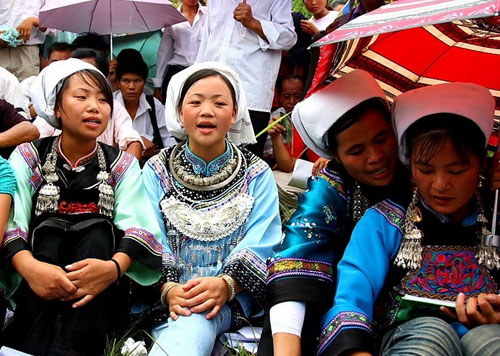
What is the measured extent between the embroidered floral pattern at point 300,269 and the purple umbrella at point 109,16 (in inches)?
140

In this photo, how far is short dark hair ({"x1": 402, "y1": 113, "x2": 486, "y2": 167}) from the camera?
2.25 meters

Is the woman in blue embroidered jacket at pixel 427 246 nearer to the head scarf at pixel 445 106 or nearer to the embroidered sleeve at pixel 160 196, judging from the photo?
the head scarf at pixel 445 106

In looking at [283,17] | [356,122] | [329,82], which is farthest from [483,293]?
[283,17]

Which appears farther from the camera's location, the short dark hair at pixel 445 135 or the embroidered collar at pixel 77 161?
the embroidered collar at pixel 77 161

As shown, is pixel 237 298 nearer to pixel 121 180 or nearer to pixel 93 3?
pixel 121 180

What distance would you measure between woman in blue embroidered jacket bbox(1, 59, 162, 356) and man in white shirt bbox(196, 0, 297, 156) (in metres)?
2.06

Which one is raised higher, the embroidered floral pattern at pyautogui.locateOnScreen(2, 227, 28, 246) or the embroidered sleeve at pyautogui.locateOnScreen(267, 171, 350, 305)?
the embroidered sleeve at pyautogui.locateOnScreen(267, 171, 350, 305)

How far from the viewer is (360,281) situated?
7.43ft

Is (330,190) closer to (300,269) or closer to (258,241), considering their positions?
(300,269)

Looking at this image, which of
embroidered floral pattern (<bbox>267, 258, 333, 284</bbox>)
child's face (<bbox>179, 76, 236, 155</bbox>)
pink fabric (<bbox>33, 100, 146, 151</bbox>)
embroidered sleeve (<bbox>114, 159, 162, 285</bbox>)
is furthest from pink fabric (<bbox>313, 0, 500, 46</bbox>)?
pink fabric (<bbox>33, 100, 146, 151</bbox>)

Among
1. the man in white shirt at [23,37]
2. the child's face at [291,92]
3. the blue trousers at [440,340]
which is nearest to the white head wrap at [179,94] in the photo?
the blue trousers at [440,340]

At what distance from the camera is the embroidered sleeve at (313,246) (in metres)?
2.42

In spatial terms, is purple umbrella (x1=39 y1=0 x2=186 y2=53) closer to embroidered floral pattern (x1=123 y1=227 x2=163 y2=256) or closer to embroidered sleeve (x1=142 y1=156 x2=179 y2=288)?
embroidered sleeve (x1=142 y1=156 x2=179 y2=288)

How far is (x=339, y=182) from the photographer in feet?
8.64
